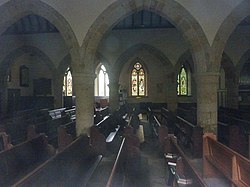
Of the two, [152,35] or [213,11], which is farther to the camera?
[152,35]

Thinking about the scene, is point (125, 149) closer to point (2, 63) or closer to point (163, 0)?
point (163, 0)

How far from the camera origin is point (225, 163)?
383 centimetres

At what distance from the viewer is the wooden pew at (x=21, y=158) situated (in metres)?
4.07

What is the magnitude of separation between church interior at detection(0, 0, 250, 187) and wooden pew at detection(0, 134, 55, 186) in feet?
0.06

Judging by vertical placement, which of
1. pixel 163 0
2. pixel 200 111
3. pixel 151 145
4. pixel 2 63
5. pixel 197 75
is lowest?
pixel 151 145

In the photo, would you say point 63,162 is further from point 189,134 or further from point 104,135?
point 189,134

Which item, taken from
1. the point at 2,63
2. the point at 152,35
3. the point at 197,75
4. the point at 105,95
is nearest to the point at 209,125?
the point at 197,75

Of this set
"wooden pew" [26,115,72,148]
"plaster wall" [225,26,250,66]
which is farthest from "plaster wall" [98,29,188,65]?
"wooden pew" [26,115,72,148]

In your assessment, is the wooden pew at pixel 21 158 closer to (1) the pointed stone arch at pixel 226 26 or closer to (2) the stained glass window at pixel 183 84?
(1) the pointed stone arch at pixel 226 26

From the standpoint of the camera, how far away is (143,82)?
18.3 m

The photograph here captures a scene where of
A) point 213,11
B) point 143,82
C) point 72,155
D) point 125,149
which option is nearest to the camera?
point 72,155

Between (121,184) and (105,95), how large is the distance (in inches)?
613

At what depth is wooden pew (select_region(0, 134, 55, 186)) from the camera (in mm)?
4070

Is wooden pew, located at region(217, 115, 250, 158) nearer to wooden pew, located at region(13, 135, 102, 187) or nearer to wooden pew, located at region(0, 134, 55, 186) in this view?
wooden pew, located at region(13, 135, 102, 187)
